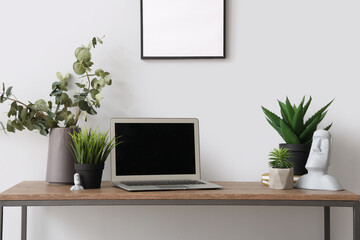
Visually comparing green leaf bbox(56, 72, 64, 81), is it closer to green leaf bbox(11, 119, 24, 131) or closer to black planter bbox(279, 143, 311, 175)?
green leaf bbox(11, 119, 24, 131)

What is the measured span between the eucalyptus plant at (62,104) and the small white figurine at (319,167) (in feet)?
2.88

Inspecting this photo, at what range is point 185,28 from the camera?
2.04 meters

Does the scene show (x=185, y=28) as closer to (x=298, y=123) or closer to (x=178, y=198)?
(x=298, y=123)

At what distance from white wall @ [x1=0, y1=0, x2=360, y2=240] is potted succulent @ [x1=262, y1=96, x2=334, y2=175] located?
139 mm

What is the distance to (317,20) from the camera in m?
2.06

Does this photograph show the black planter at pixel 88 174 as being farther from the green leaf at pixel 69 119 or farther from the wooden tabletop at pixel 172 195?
the green leaf at pixel 69 119

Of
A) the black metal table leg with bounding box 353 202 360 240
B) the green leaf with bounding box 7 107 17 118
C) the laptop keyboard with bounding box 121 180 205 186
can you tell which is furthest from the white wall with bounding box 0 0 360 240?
the black metal table leg with bounding box 353 202 360 240

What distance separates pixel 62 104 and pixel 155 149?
469mm

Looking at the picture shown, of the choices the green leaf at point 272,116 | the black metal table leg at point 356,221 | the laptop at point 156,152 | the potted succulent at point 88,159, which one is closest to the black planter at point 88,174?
the potted succulent at point 88,159

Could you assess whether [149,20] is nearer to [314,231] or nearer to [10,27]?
[10,27]

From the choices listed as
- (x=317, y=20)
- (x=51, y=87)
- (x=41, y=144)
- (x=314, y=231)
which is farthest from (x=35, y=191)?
(x=317, y=20)

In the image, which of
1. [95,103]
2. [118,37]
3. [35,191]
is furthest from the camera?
[118,37]

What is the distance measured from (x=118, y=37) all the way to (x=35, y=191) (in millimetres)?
802

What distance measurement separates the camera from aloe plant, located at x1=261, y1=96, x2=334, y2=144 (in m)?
1.84
